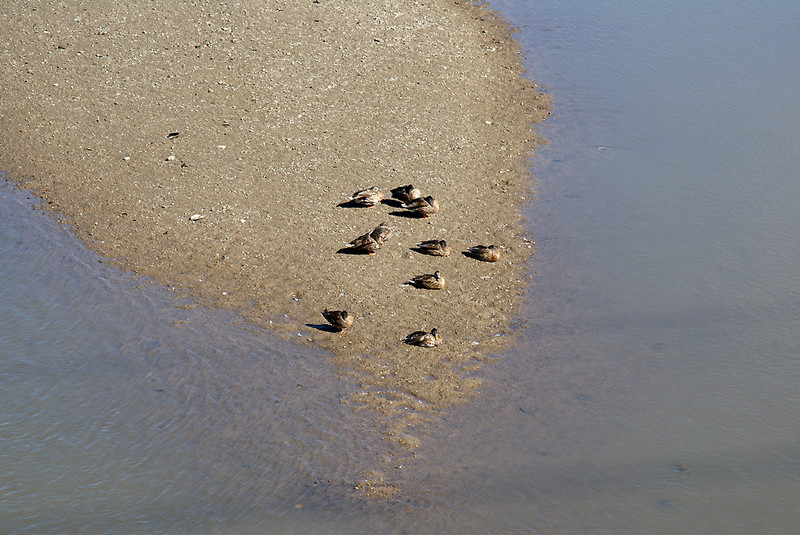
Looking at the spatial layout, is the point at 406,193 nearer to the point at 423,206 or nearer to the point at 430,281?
the point at 423,206

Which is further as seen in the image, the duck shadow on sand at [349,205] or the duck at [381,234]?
the duck shadow on sand at [349,205]

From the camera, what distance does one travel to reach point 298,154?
16.0 m

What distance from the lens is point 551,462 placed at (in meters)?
9.23

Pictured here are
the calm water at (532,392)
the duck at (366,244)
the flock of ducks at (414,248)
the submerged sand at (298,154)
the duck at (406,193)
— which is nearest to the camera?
the calm water at (532,392)

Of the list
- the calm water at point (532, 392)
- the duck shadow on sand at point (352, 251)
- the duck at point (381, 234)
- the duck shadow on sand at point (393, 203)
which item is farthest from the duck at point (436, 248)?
A: the calm water at point (532, 392)

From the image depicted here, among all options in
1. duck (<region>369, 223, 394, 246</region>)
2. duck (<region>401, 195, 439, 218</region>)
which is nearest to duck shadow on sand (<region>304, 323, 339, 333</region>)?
duck (<region>369, 223, 394, 246</region>)

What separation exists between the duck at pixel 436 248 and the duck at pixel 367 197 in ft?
5.02

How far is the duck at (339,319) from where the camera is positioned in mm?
11375

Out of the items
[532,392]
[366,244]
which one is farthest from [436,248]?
[532,392]

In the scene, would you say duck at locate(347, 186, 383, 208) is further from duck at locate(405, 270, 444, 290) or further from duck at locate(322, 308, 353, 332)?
duck at locate(322, 308, 353, 332)

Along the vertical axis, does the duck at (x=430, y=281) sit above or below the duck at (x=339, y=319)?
above

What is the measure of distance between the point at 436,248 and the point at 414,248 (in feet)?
1.50

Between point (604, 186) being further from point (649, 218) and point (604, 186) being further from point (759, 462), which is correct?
point (759, 462)

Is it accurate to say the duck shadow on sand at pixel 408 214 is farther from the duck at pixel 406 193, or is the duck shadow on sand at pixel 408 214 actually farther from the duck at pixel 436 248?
the duck at pixel 436 248
